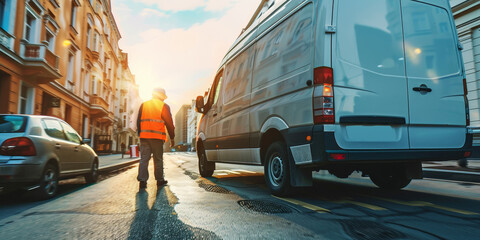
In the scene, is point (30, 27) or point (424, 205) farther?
point (30, 27)

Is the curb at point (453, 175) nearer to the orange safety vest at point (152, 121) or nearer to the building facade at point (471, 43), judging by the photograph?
the orange safety vest at point (152, 121)

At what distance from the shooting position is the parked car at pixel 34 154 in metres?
3.96

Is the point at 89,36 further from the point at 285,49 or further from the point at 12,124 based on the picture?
the point at 285,49

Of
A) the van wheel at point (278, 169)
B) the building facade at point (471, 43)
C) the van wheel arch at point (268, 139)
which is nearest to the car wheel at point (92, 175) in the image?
the van wheel arch at point (268, 139)

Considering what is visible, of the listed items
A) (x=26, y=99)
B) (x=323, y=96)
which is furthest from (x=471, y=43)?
Result: (x=26, y=99)

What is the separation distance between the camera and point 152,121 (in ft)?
17.9

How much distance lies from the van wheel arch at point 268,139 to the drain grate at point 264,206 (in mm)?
828

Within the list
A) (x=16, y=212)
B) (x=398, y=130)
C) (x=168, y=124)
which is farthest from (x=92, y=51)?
(x=398, y=130)

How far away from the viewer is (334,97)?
322 cm

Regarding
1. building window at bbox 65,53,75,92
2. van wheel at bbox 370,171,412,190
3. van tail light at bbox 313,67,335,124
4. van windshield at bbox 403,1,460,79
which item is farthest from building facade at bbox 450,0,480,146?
building window at bbox 65,53,75,92

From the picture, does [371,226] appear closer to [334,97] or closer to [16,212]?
[334,97]

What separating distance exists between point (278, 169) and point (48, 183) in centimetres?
333

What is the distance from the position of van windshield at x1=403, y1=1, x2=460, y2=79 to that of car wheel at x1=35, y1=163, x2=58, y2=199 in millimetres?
5001

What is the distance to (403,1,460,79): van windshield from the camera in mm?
3629
